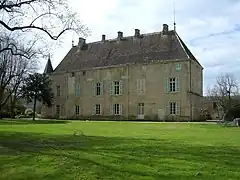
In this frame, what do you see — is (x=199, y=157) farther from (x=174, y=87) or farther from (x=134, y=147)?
(x=174, y=87)

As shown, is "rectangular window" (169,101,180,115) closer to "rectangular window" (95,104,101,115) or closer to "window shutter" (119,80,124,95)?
"window shutter" (119,80,124,95)

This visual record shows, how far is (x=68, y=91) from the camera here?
57531 millimetres

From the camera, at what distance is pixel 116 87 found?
5231 centimetres

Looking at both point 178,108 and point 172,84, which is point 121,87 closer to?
point 172,84

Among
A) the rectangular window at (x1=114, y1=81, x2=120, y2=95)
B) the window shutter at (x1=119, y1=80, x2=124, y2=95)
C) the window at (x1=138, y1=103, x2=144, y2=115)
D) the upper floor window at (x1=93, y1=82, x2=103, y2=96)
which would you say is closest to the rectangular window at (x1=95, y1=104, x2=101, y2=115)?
the upper floor window at (x1=93, y1=82, x2=103, y2=96)

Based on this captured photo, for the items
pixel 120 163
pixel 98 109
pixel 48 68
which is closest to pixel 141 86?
pixel 98 109

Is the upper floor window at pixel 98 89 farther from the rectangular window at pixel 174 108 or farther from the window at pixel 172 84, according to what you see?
the rectangular window at pixel 174 108

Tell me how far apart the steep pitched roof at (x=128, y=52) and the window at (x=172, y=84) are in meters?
2.61

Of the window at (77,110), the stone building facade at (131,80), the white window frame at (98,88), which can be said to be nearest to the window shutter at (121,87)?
the stone building facade at (131,80)

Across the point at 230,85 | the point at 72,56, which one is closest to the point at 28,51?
the point at 72,56

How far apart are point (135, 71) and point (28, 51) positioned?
2969 centimetres

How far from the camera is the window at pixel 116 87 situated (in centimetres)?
5169

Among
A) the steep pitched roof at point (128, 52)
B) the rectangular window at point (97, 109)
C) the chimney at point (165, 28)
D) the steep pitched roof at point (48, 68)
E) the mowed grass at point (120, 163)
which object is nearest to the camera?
the mowed grass at point (120, 163)

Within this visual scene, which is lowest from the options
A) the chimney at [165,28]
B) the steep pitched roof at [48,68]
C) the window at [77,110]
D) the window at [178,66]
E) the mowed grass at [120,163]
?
the mowed grass at [120,163]
